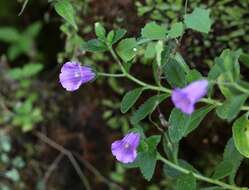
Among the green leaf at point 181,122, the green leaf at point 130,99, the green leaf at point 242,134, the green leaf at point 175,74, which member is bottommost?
the green leaf at point 242,134

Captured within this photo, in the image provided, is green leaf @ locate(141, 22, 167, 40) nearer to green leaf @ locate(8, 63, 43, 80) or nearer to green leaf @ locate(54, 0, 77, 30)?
green leaf @ locate(54, 0, 77, 30)

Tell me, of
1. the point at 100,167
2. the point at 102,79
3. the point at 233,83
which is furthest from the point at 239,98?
the point at 100,167

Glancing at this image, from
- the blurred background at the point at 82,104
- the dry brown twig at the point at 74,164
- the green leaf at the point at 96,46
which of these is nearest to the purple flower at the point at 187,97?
the green leaf at the point at 96,46

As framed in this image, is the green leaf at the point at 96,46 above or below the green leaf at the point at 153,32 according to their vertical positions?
below

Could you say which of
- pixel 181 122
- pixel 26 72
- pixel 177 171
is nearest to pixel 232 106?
pixel 181 122

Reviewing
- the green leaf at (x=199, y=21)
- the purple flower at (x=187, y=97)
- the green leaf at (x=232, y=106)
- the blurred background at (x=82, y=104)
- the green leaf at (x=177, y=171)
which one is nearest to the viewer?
the purple flower at (x=187, y=97)

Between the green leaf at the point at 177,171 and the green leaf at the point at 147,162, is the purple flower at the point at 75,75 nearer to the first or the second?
the green leaf at the point at 147,162

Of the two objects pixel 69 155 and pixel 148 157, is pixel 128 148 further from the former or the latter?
pixel 69 155
